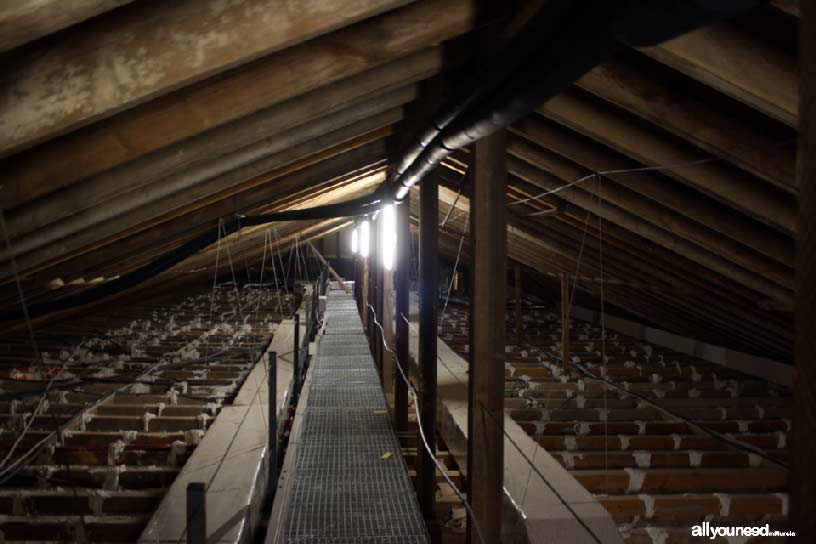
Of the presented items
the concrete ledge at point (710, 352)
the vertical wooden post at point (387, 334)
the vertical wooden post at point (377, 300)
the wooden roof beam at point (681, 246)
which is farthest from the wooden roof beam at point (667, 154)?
the vertical wooden post at point (377, 300)

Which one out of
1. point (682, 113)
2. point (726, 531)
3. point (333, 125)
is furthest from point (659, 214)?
point (333, 125)

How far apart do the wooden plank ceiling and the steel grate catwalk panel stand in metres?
1.89

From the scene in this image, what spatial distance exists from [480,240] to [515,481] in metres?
1.61

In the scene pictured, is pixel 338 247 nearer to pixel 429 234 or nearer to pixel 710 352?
pixel 710 352

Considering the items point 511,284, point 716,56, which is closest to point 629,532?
point 716,56

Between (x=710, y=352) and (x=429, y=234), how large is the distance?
5.24 m

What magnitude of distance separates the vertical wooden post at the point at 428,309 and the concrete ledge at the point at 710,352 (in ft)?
9.15

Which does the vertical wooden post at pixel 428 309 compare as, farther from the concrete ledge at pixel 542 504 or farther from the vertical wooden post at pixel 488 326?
the vertical wooden post at pixel 488 326

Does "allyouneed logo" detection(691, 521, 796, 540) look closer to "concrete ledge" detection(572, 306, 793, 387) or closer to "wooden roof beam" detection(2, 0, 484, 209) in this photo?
"concrete ledge" detection(572, 306, 793, 387)

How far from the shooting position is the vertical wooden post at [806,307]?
0.82m

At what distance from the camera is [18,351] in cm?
702

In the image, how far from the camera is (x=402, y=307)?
19.2 feet

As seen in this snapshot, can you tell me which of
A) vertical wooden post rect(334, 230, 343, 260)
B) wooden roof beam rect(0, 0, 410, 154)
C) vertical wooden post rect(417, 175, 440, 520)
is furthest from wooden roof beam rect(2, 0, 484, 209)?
vertical wooden post rect(334, 230, 343, 260)

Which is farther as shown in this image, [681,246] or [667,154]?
[681,246]
